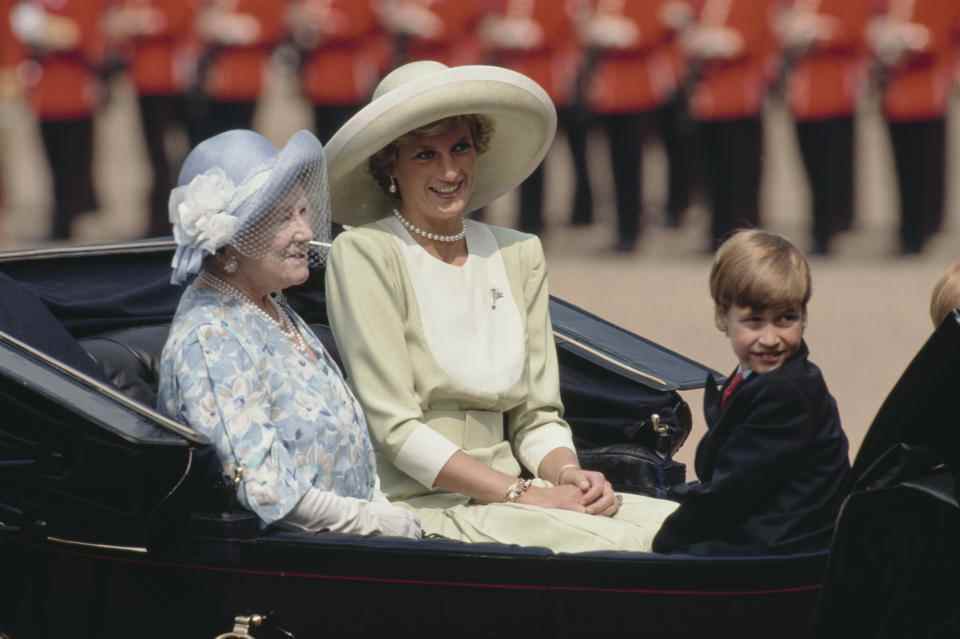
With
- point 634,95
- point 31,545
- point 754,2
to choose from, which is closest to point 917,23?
point 754,2

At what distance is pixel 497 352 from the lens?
380cm

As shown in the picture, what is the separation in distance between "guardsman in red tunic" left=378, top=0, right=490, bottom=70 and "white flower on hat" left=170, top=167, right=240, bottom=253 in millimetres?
6417

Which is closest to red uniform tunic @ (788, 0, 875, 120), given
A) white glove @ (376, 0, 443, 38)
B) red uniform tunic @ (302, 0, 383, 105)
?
white glove @ (376, 0, 443, 38)

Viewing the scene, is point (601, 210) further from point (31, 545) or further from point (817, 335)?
point (31, 545)

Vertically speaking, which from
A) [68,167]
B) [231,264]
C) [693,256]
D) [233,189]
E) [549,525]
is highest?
[68,167]

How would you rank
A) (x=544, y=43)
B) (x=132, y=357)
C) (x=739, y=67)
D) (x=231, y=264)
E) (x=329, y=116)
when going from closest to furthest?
1. (x=231, y=264)
2. (x=132, y=357)
3. (x=739, y=67)
4. (x=544, y=43)
5. (x=329, y=116)

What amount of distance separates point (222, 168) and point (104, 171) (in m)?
8.69

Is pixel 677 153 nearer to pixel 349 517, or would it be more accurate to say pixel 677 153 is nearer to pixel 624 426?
pixel 624 426

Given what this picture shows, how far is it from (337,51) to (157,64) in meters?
0.81

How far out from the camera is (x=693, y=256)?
9.62 m

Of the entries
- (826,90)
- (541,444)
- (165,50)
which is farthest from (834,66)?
(541,444)

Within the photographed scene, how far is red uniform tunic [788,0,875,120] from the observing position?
9344 millimetres

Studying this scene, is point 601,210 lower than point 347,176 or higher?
higher

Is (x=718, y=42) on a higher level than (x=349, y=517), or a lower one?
higher
